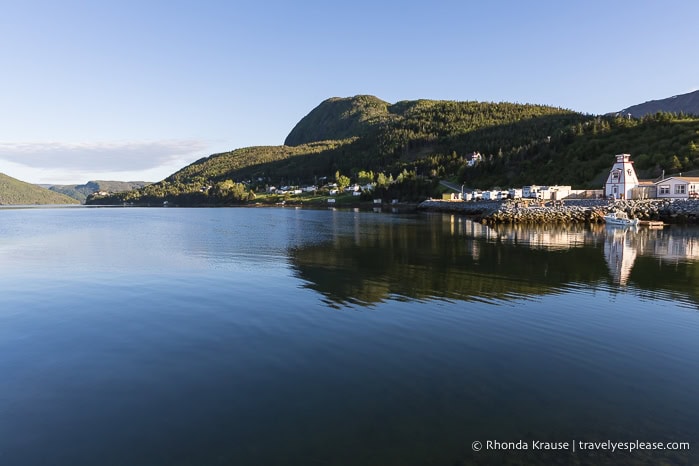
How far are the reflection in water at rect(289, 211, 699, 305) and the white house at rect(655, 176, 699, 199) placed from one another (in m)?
41.8

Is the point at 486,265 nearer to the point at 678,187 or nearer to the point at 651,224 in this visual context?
the point at 651,224

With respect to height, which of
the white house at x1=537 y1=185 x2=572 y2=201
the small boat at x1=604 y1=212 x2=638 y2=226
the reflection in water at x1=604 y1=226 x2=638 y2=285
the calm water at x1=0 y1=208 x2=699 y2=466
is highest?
the white house at x1=537 y1=185 x2=572 y2=201

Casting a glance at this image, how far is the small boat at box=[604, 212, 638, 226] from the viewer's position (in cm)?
6706

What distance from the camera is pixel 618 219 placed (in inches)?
2744

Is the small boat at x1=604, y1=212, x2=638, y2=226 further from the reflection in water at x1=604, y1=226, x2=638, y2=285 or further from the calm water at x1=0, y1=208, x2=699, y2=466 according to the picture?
the calm water at x1=0, y1=208, x2=699, y2=466

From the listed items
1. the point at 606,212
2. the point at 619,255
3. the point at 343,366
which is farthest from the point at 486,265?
the point at 606,212

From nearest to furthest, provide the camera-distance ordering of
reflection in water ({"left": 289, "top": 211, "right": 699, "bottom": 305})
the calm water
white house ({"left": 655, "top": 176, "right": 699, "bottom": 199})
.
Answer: the calm water → reflection in water ({"left": 289, "top": 211, "right": 699, "bottom": 305}) → white house ({"left": 655, "top": 176, "right": 699, "bottom": 199})

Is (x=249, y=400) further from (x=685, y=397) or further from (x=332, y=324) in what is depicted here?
(x=685, y=397)

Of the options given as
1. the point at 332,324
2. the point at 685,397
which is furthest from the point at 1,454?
the point at 685,397

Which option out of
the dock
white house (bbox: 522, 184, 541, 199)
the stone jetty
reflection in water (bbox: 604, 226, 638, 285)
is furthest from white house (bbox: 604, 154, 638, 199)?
reflection in water (bbox: 604, 226, 638, 285)

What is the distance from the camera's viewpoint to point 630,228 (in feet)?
212

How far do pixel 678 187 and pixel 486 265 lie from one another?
80.3 meters

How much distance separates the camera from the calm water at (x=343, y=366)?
891 centimetres

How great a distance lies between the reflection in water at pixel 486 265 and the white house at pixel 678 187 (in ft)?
137
